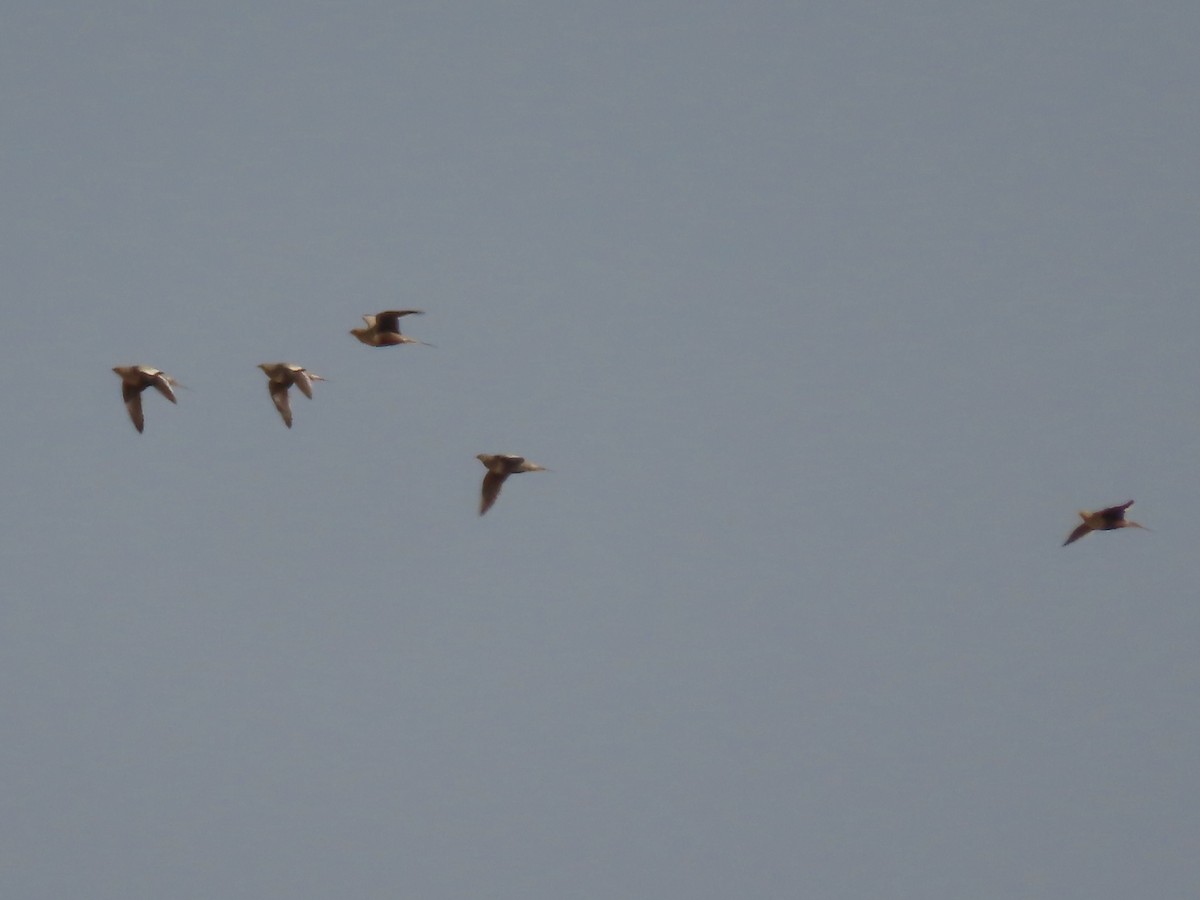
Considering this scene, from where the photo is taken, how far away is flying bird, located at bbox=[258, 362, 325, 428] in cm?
5619

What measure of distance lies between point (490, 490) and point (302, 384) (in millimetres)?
4038

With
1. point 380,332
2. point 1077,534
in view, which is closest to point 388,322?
point 380,332

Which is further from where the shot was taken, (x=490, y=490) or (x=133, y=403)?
(x=490, y=490)

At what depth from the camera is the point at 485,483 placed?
187 ft

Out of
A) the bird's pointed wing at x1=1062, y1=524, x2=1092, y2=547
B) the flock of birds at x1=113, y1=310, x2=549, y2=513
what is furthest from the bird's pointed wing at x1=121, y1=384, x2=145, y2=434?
the bird's pointed wing at x1=1062, y1=524, x2=1092, y2=547

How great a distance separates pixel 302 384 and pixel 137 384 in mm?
3038

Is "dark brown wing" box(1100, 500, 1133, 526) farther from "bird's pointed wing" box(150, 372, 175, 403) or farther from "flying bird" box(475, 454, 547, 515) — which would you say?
"bird's pointed wing" box(150, 372, 175, 403)

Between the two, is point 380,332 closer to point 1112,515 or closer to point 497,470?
point 497,470

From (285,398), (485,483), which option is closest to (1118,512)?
(485,483)

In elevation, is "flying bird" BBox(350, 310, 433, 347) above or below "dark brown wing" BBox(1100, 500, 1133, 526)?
above

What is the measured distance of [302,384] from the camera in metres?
56.3

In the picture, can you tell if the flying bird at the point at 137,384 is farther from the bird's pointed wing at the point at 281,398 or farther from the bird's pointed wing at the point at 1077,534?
the bird's pointed wing at the point at 1077,534

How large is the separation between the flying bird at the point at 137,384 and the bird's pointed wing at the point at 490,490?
6188mm

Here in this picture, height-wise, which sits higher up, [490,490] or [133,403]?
[133,403]
